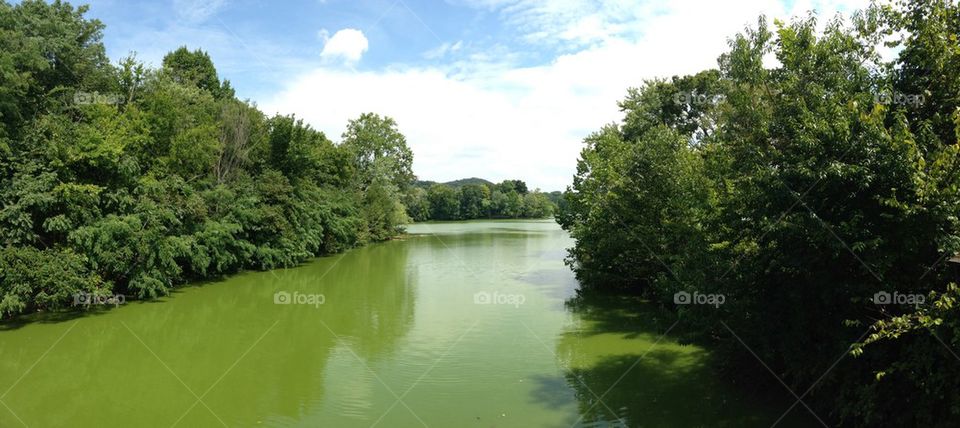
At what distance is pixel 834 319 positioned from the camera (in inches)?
289

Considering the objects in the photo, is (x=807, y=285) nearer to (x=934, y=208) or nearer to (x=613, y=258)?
(x=934, y=208)

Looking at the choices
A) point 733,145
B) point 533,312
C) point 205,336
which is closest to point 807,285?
point 733,145

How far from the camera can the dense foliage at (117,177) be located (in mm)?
14719

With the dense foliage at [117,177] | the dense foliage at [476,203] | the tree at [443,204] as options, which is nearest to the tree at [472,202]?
the dense foliage at [476,203]

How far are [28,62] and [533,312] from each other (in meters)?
16.3

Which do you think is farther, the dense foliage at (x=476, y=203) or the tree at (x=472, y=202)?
the tree at (x=472, y=202)

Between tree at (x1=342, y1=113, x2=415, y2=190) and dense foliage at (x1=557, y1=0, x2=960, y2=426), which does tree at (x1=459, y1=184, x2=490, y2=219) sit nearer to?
tree at (x1=342, y1=113, x2=415, y2=190)

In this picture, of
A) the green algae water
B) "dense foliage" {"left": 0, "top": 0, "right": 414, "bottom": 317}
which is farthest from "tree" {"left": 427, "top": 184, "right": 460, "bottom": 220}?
the green algae water

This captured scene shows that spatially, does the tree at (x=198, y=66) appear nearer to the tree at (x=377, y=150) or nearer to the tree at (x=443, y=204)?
the tree at (x=377, y=150)

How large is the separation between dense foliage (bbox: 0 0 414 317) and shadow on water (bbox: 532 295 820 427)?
43.2ft

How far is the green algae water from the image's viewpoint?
8914 millimetres

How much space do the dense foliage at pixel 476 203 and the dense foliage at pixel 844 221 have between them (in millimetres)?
76043

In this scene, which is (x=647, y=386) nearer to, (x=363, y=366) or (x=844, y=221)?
(x=844, y=221)

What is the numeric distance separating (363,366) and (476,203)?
9353cm
